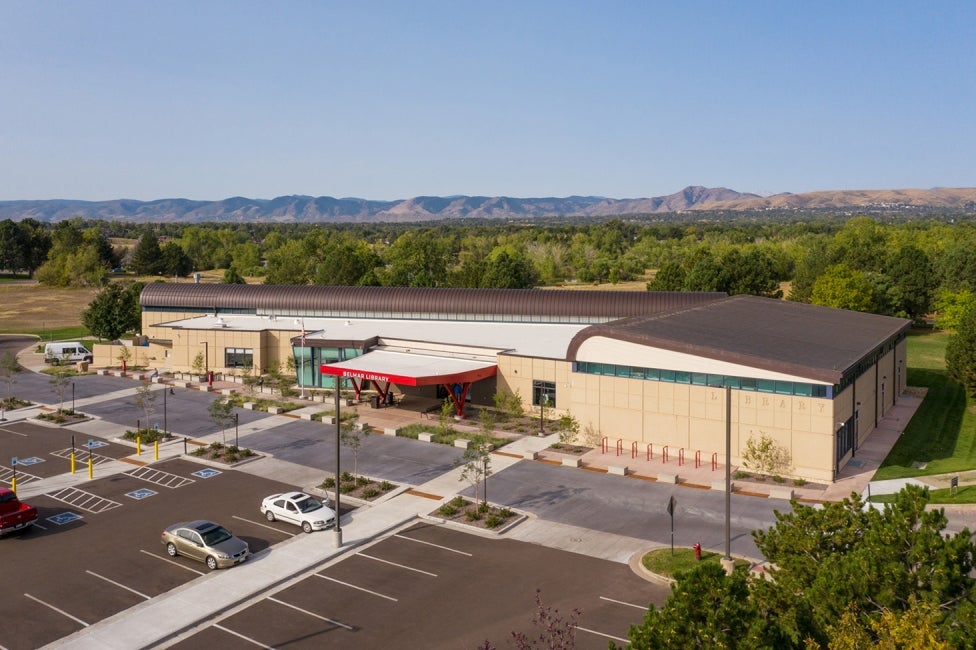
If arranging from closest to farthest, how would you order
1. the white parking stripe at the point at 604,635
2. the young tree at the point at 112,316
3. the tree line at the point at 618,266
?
1. the white parking stripe at the point at 604,635
2. the young tree at the point at 112,316
3. the tree line at the point at 618,266

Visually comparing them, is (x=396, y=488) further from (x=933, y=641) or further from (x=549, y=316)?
(x=549, y=316)

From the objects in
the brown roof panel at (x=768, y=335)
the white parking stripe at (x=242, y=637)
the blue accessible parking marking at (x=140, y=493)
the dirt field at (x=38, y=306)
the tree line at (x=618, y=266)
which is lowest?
the white parking stripe at (x=242, y=637)

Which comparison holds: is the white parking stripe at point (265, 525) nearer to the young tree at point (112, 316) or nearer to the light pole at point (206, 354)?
the light pole at point (206, 354)

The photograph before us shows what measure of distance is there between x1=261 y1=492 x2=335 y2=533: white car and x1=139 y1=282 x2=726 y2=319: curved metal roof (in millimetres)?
41086

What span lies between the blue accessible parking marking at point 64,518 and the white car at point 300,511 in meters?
8.84

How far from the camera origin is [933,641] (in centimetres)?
1425

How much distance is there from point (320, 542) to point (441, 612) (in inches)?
331

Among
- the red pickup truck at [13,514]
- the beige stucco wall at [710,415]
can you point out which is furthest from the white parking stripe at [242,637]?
the beige stucco wall at [710,415]

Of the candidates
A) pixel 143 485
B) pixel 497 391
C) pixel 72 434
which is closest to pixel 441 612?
pixel 143 485

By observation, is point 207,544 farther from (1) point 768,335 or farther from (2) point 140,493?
(1) point 768,335

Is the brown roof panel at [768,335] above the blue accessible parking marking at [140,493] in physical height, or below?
above

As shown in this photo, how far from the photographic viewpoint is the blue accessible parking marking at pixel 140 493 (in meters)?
39.1

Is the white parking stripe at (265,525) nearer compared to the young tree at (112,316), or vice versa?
the white parking stripe at (265,525)

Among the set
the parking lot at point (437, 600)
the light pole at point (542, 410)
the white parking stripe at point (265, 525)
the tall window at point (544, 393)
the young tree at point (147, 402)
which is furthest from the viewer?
the tall window at point (544, 393)
